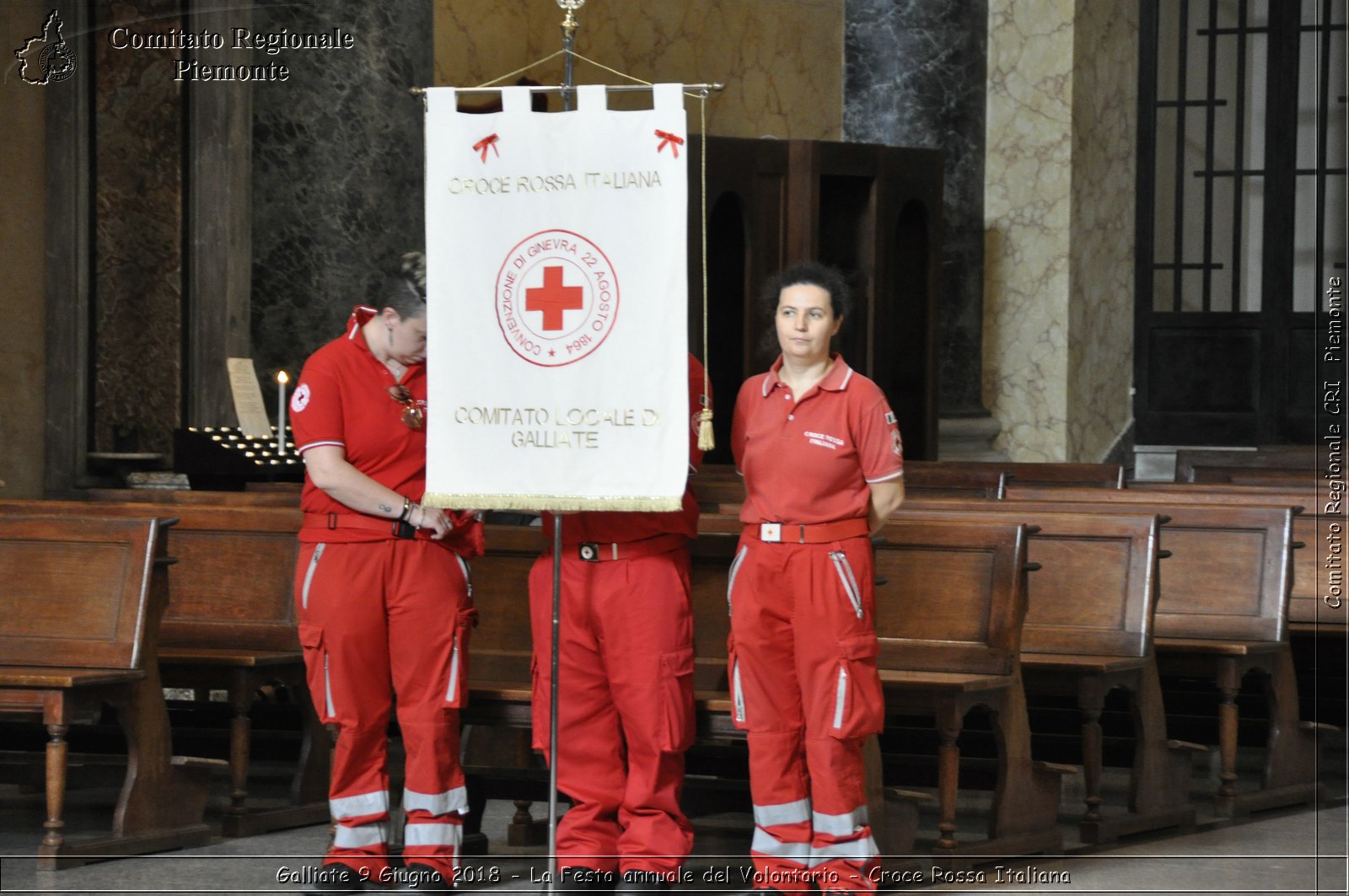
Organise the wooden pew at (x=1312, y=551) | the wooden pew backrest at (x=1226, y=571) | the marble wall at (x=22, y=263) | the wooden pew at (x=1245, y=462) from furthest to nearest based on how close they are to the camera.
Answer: the wooden pew at (x=1245, y=462) < the marble wall at (x=22, y=263) < the wooden pew at (x=1312, y=551) < the wooden pew backrest at (x=1226, y=571)

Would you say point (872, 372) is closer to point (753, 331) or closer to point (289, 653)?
point (753, 331)

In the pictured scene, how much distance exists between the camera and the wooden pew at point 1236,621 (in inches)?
241

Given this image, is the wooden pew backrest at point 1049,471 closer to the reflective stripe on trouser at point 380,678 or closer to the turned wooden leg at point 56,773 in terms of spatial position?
the reflective stripe on trouser at point 380,678

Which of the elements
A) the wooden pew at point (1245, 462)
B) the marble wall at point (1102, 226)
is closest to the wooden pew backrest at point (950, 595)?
the wooden pew at point (1245, 462)

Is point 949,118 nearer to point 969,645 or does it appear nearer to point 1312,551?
point 1312,551

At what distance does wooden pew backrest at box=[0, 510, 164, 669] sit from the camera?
5348 mm

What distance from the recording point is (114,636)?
17.6 feet

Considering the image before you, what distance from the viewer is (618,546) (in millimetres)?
4531

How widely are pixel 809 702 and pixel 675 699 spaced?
339mm

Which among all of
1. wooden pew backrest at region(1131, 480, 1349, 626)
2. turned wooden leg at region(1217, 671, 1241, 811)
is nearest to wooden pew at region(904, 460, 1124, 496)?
wooden pew backrest at region(1131, 480, 1349, 626)

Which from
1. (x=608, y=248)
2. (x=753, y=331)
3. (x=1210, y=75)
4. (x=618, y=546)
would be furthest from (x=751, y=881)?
(x=1210, y=75)

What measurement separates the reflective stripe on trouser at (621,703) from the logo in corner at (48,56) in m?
5.40

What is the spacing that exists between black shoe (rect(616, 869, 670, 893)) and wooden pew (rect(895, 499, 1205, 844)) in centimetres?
165

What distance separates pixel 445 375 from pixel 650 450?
21.4 inches
